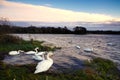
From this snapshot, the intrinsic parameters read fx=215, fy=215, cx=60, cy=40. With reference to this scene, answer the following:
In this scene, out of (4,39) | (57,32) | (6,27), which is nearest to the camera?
(4,39)

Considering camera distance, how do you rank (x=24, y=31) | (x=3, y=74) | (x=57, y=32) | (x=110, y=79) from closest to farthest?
(x=3, y=74), (x=110, y=79), (x=24, y=31), (x=57, y=32)

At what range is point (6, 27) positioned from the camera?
31.3 metres

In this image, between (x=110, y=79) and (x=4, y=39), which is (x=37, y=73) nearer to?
(x=110, y=79)

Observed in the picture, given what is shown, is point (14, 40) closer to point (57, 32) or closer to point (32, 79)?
point (32, 79)

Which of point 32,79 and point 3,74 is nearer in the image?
point 32,79

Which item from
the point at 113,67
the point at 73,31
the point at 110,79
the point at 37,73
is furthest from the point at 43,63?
the point at 73,31

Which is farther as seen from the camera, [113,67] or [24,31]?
[24,31]

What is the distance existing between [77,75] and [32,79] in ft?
9.41

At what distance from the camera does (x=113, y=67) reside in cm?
1653

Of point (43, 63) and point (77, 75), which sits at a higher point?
point (43, 63)

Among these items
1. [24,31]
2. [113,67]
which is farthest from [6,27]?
[24,31]

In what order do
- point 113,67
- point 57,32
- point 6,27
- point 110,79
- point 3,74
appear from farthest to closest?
point 57,32, point 6,27, point 113,67, point 110,79, point 3,74

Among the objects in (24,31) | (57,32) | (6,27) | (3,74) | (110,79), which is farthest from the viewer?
(57,32)

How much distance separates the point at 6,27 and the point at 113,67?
63.5ft
